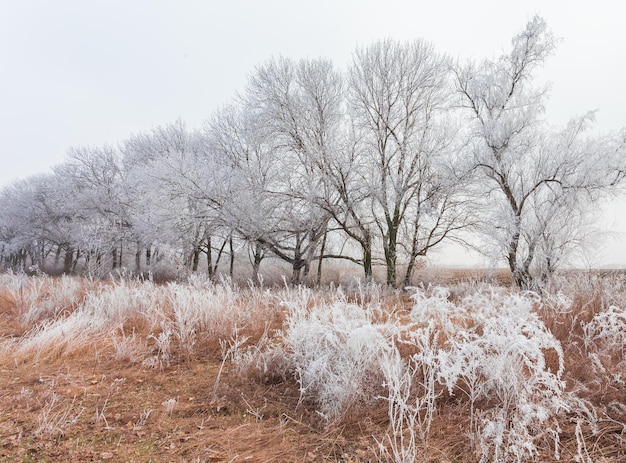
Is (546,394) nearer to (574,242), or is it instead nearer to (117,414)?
(117,414)

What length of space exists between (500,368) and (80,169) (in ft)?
91.6

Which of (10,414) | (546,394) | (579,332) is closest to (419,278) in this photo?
(579,332)

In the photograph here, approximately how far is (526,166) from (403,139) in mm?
4288

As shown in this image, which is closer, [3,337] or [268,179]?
[3,337]

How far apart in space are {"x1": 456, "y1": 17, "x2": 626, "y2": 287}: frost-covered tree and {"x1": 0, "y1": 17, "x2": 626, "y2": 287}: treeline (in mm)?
36

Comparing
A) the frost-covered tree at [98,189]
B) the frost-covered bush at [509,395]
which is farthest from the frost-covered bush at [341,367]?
the frost-covered tree at [98,189]

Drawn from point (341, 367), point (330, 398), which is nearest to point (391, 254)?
point (341, 367)

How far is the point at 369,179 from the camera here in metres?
13.2

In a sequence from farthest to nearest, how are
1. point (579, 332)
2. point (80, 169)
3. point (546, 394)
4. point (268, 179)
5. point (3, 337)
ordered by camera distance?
point (80, 169) → point (268, 179) → point (3, 337) → point (579, 332) → point (546, 394)

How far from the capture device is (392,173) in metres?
13.4

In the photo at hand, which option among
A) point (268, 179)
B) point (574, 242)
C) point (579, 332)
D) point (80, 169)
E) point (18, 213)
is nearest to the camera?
point (579, 332)

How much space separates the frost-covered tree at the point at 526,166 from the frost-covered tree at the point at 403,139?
107 cm

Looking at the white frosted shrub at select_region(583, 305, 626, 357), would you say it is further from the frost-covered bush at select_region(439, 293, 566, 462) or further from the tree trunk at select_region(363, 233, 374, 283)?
the tree trunk at select_region(363, 233, 374, 283)

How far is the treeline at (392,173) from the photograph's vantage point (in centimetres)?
1072
